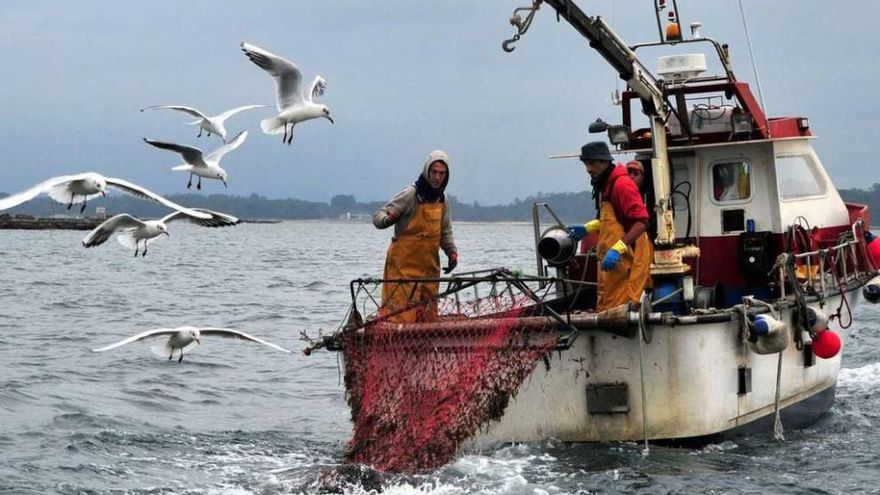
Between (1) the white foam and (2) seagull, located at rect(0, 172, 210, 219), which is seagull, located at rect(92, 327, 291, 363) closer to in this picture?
(2) seagull, located at rect(0, 172, 210, 219)

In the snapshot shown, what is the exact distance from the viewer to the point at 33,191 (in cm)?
1173

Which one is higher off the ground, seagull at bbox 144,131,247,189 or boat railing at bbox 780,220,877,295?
seagull at bbox 144,131,247,189

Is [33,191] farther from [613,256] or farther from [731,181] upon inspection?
[731,181]

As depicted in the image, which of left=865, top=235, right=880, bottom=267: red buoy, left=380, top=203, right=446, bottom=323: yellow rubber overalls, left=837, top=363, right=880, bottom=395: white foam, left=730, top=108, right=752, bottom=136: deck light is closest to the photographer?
left=380, top=203, right=446, bottom=323: yellow rubber overalls

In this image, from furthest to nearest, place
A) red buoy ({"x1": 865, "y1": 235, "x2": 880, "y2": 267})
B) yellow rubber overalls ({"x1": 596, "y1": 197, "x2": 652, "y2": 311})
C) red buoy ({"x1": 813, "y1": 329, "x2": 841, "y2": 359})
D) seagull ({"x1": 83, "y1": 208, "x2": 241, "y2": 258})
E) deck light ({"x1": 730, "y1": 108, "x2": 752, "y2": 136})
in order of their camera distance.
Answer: red buoy ({"x1": 865, "y1": 235, "x2": 880, "y2": 267})
deck light ({"x1": 730, "y1": 108, "x2": 752, "y2": 136})
red buoy ({"x1": 813, "y1": 329, "x2": 841, "y2": 359})
seagull ({"x1": 83, "y1": 208, "x2": 241, "y2": 258})
yellow rubber overalls ({"x1": 596, "y1": 197, "x2": 652, "y2": 311})

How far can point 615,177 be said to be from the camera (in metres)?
12.2

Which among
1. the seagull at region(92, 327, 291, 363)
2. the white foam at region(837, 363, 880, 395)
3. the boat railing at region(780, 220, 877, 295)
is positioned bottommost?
the white foam at region(837, 363, 880, 395)

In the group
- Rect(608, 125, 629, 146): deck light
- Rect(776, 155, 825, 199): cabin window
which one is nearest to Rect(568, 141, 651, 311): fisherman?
Rect(608, 125, 629, 146): deck light

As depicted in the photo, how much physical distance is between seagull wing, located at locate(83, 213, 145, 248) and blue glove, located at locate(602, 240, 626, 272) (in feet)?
14.1

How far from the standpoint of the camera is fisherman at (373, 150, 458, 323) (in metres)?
12.3

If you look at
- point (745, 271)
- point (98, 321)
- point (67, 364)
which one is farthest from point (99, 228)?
point (98, 321)

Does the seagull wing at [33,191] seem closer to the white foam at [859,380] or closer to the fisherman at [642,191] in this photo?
the fisherman at [642,191]

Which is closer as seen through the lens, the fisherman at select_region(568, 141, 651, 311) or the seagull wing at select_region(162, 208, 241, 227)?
the fisherman at select_region(568, 141, 651, 311)

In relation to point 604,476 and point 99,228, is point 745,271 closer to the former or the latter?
point 604,476
